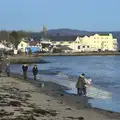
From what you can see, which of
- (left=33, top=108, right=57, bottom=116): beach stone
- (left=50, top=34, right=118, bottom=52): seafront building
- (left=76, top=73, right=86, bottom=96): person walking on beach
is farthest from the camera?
(left=50, top=34, right=118, bottom=52): seafront building

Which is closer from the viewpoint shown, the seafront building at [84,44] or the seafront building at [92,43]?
the seafront building at [84,44]

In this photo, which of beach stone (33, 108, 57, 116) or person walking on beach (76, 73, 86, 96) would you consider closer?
beach stone (33, 108, 57, 116)

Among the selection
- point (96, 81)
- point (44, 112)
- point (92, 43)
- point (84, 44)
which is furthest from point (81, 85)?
point (92, 43)

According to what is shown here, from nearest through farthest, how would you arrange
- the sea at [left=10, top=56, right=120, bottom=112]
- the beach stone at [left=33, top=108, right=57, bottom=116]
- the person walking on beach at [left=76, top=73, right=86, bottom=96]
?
the beach stone at [left=33, top=108, right=57, bottom=116], the sea at [left=10, top=56, right=120, bottom=112], the person walking on beach at [left=76, top=73, right=86, bottom=96]

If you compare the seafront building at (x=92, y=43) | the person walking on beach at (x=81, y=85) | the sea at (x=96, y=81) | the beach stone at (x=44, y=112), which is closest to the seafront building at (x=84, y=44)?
the seafront building at (x=92, y=43)

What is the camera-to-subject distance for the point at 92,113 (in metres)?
19.2

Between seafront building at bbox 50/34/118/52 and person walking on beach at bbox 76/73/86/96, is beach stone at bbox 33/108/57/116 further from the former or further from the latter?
seafront building at bbox 50/34/118/52

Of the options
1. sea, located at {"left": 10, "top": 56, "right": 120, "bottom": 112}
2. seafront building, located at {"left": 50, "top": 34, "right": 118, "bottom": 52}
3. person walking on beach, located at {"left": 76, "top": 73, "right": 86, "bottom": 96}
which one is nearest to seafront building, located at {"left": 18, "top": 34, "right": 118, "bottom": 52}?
seafront building, located at {"left": 50, "top": 34, "right": 118, "bottom": 52}

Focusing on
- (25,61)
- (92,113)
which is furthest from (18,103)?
(25,61)

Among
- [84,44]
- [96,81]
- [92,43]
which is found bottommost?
[96,81]

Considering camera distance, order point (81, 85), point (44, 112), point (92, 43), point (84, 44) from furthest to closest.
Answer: point (92, 43) < point (84, 44) < point (81, 85) < point (44, 112)

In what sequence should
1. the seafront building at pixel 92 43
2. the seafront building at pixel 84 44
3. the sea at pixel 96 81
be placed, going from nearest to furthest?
the sea at pixel 96 81
the seafront building at pixel 84 44
the seafront building at pixel 92 43

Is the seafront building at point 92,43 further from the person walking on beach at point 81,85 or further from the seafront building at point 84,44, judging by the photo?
the person walking on beach at point 81,85

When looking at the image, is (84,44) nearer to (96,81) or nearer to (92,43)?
(92,43)
